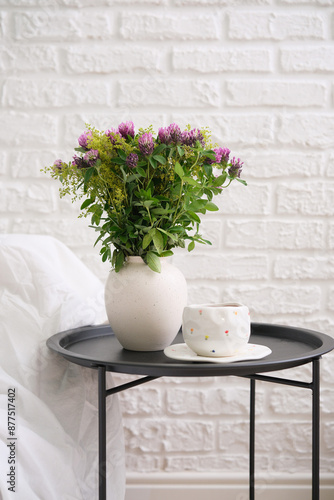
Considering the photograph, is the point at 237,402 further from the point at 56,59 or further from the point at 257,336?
the point at 56,59

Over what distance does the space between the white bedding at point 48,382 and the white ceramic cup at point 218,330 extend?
1.14 ft

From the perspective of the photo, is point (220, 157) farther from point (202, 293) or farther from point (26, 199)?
point (26, 199)

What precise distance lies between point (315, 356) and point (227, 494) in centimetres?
77

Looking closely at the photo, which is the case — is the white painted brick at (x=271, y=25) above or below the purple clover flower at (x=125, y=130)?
above

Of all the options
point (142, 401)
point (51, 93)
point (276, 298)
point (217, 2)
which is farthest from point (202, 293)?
point (217, 2)

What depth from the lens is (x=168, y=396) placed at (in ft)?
4.68

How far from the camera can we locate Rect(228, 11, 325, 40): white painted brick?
143cm

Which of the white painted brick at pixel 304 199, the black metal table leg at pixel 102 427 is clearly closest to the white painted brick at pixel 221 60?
the white painted brick at pixel 304 199

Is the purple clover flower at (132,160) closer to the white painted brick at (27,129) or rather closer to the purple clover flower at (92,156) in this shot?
the purple clover flower at (92,156)

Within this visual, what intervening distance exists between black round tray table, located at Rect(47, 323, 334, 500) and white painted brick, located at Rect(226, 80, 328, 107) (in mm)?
640

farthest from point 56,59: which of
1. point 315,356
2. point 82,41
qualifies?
point 315,356

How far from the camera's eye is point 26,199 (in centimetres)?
143

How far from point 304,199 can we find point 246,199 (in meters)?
0.16

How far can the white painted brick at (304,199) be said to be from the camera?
1.43 metres
